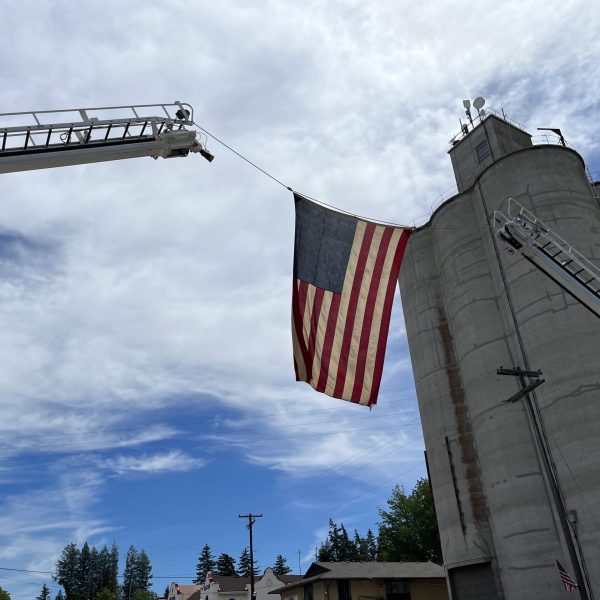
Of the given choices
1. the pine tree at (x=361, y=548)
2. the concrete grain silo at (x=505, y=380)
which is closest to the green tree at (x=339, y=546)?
the pine tree at (x=361, y=548)

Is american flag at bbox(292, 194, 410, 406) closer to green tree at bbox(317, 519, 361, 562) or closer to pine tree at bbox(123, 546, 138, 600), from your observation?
green tree at bbox(317, 519, 361, 562)

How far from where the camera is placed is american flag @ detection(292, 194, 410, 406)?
52.1ft

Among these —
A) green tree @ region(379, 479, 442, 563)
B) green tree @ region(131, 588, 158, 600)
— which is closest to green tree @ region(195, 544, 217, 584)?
green tree @ region(131, 588, 158, 600)

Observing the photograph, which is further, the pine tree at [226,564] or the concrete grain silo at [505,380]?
the pine tree at [226,564]

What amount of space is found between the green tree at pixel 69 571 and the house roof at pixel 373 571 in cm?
10141

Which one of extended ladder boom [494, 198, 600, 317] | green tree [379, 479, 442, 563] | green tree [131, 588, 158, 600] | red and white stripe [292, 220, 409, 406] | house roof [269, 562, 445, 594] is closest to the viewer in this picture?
extended ladder boom [494, 198, 600, 317]

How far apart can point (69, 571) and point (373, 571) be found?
11373 cm

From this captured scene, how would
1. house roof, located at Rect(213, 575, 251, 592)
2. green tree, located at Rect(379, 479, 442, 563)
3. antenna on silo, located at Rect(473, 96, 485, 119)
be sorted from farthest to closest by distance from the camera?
house roof, located at Rect(213, 575, 251, 592)
green tree, located at Rect(379, 479, 442, 563)
antenna on silo, located at Rect(473, 96, 485, 119)

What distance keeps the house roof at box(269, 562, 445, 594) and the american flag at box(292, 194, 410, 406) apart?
39149 mm

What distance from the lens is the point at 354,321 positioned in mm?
16266

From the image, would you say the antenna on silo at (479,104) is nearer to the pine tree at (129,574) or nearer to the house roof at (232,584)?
the house roof at (232,584)

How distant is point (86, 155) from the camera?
1656 centimetres

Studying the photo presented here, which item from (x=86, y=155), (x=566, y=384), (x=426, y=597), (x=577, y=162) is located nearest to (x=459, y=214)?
(x=577, y=162)

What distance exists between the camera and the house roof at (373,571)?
49250 mm
